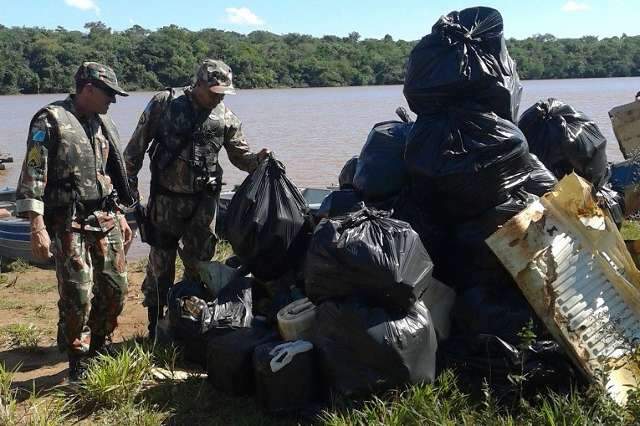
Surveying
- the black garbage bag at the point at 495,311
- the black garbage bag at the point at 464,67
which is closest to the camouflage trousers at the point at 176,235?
the black garbage bag at the point at 464,67

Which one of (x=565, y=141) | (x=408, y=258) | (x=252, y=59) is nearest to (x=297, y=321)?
(x=408, y=258)

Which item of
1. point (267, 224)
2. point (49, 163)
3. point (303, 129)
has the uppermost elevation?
point (49, 163)

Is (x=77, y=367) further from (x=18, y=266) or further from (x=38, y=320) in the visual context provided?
(x=18, y=266)

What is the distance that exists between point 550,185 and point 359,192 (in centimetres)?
97

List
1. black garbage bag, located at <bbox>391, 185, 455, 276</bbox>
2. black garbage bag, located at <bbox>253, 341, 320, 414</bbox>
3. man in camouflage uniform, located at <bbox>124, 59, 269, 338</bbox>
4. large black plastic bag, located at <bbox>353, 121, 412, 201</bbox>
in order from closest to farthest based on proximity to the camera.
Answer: black garbage bag, located at <bbox>253, 341, 320, 414</bbox> < black garbage bag, located at <bbox>391, 185, 455, 276</bbox> < large black plastic bag, located at <bbox>353, 121, 412, 201</bbox> < man in camouflage uniform, located at <bbox>124, 59, 269, 338</bbox>

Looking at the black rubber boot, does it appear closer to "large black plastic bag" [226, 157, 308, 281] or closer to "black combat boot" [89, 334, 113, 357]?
"black combat boot" [89, 334, 113, 357]

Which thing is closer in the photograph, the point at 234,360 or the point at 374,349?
the point at 374,349

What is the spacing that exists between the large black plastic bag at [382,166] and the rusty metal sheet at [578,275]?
0.88 meters

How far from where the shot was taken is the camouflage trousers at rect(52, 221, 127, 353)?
344cm

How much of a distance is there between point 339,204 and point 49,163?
147 centimetres

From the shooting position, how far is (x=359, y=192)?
381cm

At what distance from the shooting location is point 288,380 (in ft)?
9.55

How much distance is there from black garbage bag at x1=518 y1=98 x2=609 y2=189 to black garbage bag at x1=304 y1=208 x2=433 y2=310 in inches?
56.7

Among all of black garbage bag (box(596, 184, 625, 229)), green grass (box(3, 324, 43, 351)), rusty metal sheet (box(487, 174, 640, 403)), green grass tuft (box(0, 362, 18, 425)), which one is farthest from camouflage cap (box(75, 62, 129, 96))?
black garbage bag (box(596, 184, 625, 229))
